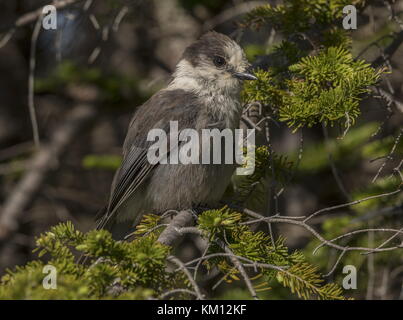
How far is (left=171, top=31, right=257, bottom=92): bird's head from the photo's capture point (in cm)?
378

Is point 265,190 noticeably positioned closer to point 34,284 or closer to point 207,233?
point 207,233

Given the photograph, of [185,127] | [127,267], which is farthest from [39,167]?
[127,267]

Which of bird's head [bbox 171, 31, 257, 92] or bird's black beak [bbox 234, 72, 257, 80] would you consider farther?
bird's head [bbox 171, 31, 257, 92]

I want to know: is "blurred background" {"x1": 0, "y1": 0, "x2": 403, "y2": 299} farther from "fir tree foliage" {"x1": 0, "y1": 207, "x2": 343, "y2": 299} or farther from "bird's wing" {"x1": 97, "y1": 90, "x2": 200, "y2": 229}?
"fir tree foliage" {"x1": 0, "y1": 207, "x2": 343, "y2": 299}

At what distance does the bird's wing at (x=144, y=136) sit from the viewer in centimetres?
371

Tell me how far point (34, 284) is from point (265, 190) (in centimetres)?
208

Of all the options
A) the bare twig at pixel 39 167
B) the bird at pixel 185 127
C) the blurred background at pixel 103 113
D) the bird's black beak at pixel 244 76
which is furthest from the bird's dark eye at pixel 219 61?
the bare twig at pixel 39 167

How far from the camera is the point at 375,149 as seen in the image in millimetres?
3877

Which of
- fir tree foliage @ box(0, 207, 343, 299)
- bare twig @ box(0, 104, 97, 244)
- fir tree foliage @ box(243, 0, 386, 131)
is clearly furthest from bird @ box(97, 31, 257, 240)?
bare twig @ box(0, 104, 97, 244)

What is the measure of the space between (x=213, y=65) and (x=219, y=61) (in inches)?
2.0

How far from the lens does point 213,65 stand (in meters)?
3.92

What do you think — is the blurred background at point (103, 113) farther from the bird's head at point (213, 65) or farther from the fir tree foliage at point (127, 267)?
the fir tree foliage at point (127, 267)

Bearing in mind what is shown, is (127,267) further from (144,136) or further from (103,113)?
(103,113)
